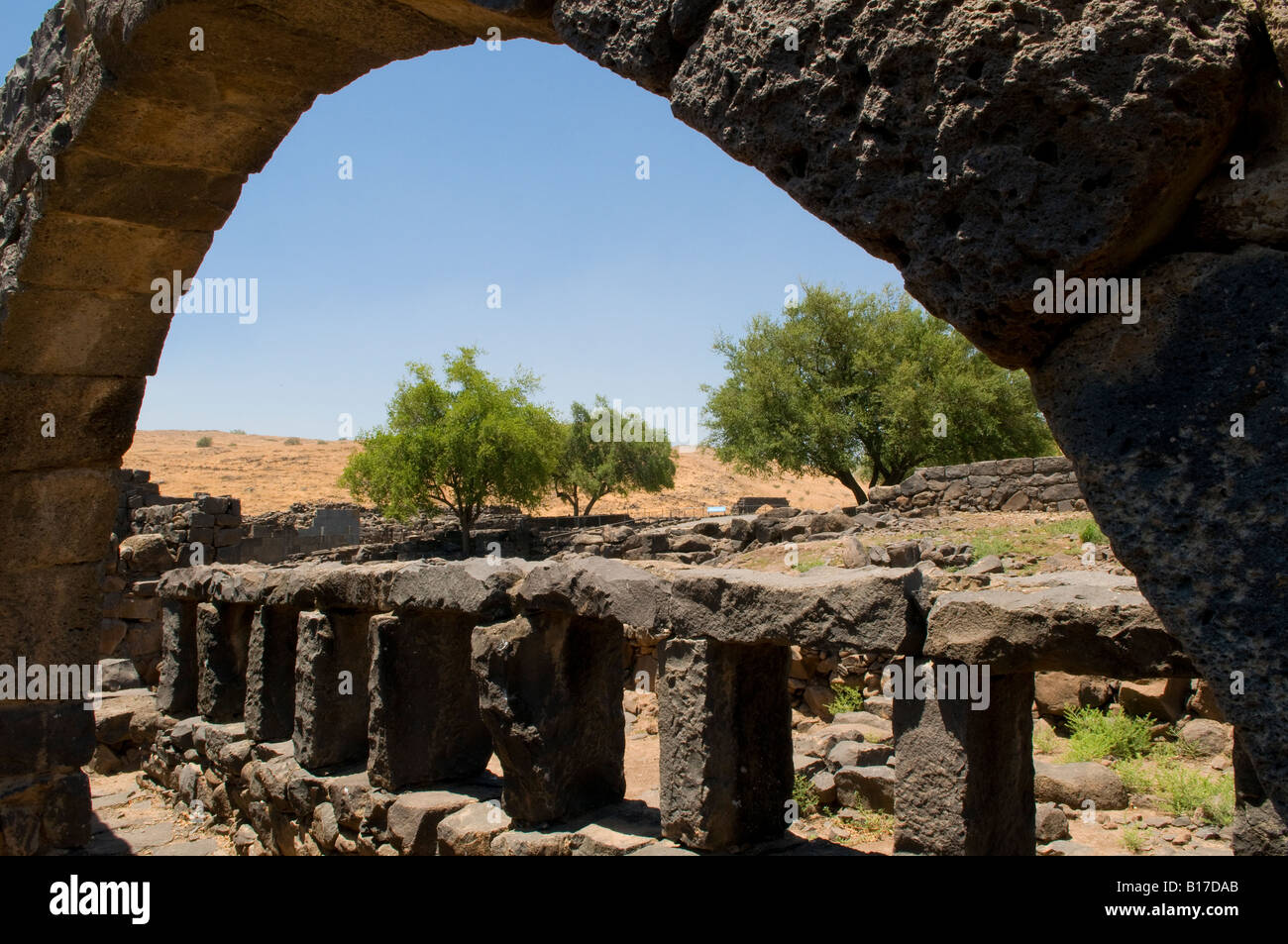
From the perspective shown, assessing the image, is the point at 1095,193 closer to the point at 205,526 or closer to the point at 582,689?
the point at 582,689

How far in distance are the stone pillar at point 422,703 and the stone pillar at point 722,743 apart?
6.64 ft

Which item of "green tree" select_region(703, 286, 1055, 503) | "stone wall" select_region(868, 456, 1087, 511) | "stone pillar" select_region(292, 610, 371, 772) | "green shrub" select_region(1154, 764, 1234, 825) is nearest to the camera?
"green shrub" select_region(1154, 764, 1234, 825)

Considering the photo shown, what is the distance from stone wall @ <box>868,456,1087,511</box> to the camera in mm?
14914

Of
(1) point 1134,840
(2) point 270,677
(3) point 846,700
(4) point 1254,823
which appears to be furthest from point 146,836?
(4) point 1254,823

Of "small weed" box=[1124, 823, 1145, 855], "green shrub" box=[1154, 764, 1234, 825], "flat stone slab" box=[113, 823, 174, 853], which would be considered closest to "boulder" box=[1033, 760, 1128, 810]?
"green shrub" box=[1154, 764, 1234, 825]

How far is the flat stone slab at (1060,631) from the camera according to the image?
114 inches

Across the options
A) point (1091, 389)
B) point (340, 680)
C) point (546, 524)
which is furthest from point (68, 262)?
point (546, 524)

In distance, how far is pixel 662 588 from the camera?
13.1 ft

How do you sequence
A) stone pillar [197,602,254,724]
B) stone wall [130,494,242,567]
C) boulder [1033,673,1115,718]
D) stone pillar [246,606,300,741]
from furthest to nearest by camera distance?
1. stone wall [130,494,242,567]
2. stone pillar [197,602,254,724]
3. boulder [1033,673,1115,718]
4. stone pillar [246,606,300,741]

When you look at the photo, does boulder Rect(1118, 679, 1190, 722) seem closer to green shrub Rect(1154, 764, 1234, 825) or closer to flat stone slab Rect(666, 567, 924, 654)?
green shrub Rect(1154, 764, 1234, 825)

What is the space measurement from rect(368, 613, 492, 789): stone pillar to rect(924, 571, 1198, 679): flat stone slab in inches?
129

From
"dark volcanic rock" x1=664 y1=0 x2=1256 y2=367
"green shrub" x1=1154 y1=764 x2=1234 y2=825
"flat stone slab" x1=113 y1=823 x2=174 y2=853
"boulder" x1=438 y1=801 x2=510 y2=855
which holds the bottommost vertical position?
"flat stone slab" x1=113 y1=823 x2=174 y2=853

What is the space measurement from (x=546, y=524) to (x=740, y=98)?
A: 23.9 meters
